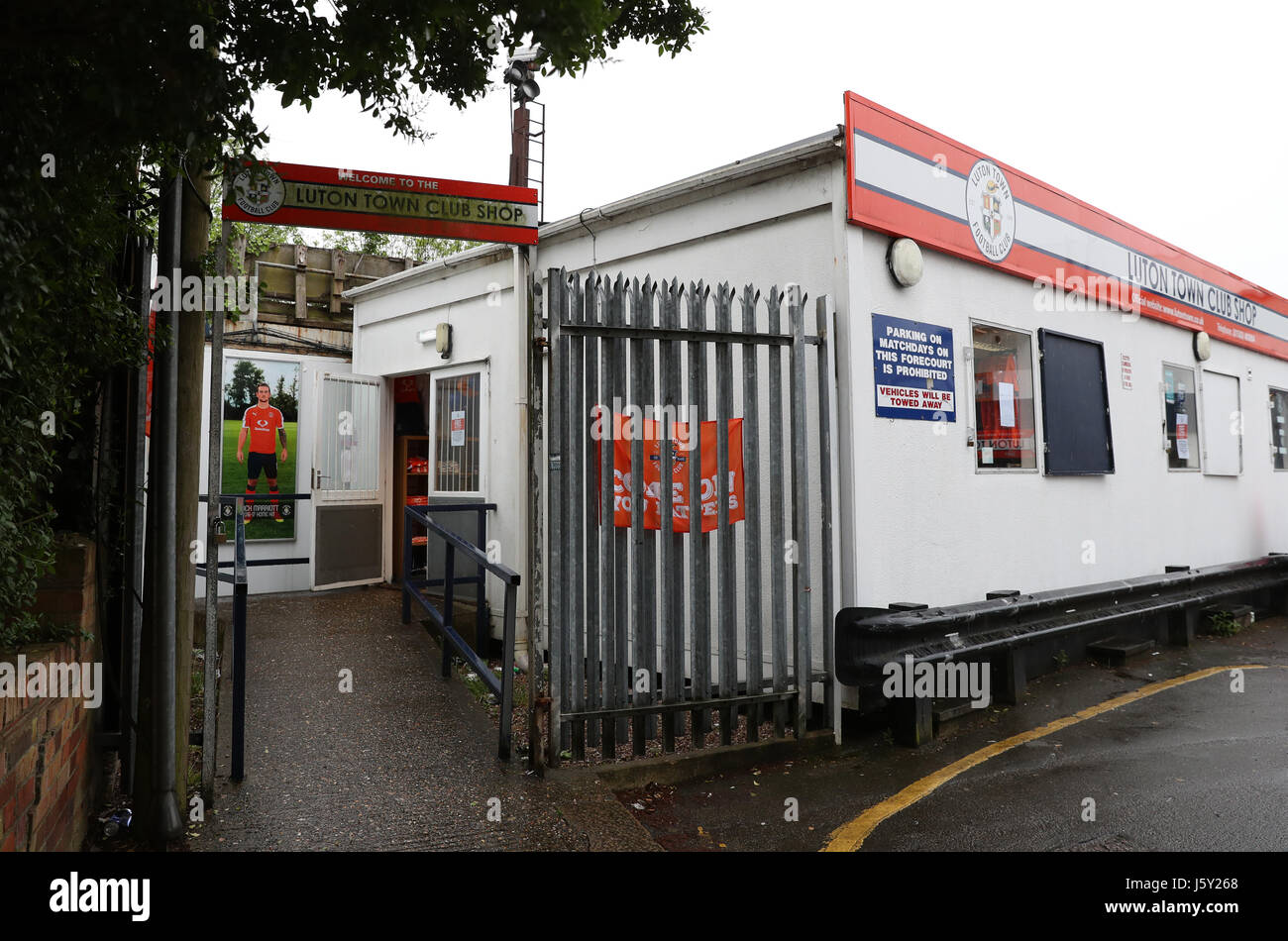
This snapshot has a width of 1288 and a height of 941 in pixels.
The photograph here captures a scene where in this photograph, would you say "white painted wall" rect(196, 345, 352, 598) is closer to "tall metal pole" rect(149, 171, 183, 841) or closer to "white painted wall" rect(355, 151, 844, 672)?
"white painted wall" rect(355, 151, 844, 672)

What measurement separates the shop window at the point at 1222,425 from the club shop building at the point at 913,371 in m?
0.05

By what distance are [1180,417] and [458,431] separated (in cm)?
794

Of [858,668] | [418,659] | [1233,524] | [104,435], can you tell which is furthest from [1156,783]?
[1233,524]

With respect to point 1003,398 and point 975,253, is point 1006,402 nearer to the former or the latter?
point 1003,398

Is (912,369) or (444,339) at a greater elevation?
(444,339)

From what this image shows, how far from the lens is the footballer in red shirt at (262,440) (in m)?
9.24

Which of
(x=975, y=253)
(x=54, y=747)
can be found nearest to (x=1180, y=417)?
(x=975, y=253)

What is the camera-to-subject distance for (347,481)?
9.55 m

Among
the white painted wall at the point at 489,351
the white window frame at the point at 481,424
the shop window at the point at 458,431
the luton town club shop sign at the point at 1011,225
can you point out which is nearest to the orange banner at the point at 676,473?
the luton town club shop sign at the point at 1011,225

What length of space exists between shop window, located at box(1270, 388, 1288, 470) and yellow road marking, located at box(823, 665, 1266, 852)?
21.7 feet

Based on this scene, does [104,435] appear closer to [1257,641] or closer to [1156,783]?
[1156,783]

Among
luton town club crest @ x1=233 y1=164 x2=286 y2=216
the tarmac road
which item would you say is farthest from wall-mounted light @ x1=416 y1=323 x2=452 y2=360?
the tarmac road

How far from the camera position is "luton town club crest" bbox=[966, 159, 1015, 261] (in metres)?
6.49

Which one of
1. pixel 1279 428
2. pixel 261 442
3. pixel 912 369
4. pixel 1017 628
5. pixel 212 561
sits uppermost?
pixel 1279 428
